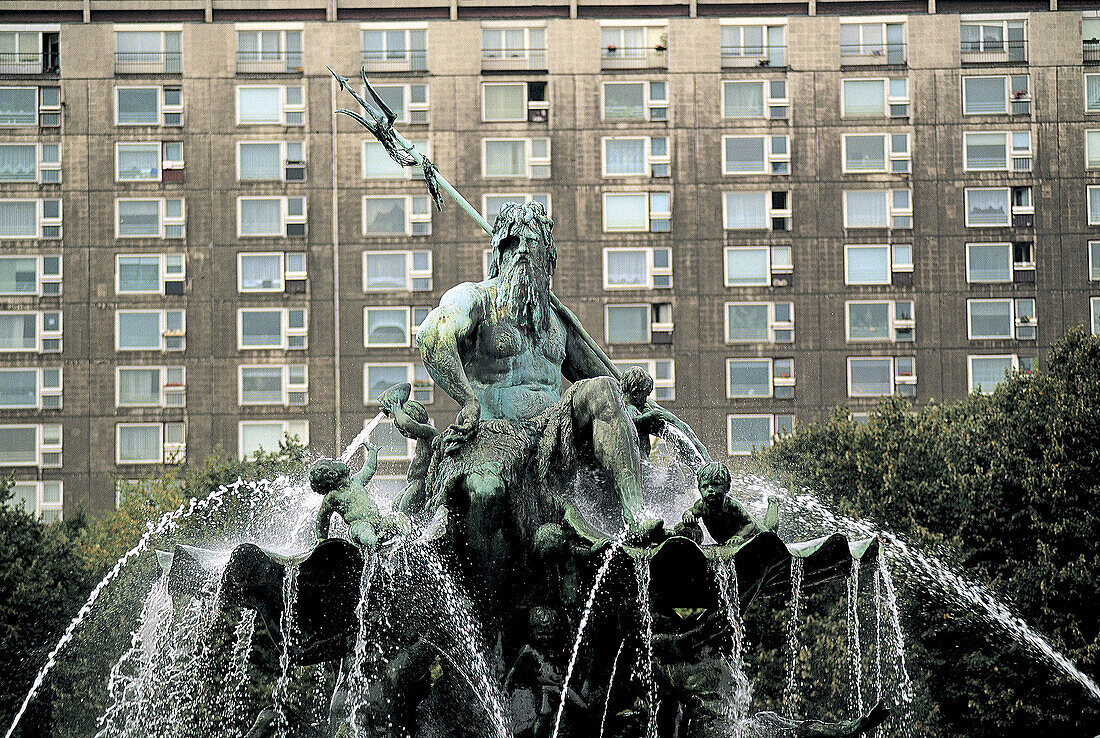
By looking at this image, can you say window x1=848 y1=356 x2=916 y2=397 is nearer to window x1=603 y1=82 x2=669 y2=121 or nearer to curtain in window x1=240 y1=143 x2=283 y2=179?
window x1=603 y1=82 x2=669 y2=121

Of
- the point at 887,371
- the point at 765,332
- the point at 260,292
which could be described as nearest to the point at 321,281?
the point at 260,292

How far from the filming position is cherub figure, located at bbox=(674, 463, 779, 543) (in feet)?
40.7

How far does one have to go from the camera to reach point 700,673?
12.8 metres

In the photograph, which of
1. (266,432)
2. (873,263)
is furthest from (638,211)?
(266,432)

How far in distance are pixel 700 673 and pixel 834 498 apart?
27.1m

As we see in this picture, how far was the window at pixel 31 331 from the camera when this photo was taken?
6675 cm

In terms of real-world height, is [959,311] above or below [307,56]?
below

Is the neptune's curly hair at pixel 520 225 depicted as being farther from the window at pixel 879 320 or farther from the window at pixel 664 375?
the window at pixel 879 320

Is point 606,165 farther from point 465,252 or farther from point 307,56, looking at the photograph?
point 307,56

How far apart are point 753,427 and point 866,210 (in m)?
9.60

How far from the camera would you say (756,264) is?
6656 cm

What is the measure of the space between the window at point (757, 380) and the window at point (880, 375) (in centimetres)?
237

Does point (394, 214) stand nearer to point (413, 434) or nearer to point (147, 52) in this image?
point (147, 52)

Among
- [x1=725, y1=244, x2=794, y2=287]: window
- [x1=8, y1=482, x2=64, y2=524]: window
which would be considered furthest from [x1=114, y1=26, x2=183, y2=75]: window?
[x1=725, y1=244, x2=794, y2=287]: window
